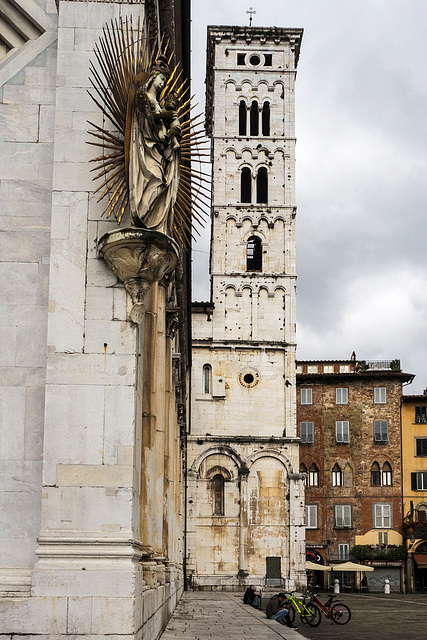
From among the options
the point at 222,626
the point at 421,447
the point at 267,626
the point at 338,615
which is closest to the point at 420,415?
the point at 421,447

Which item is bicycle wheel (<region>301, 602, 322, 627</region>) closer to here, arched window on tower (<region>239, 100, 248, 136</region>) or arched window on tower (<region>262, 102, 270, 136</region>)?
arched window on tower (<region>262, 102, 270, 136</region>)

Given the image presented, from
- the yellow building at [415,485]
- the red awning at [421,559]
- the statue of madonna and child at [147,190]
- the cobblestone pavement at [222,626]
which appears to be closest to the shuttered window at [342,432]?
the yellow building at [415,485]

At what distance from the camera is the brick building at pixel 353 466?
206 feet

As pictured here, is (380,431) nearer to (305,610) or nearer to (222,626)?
(305,610)

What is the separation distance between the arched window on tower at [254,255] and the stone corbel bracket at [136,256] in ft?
136

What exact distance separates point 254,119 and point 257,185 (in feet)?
14.6

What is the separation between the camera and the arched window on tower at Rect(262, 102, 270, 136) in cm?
5331

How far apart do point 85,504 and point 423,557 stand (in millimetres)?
57365

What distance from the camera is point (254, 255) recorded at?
2045 inches

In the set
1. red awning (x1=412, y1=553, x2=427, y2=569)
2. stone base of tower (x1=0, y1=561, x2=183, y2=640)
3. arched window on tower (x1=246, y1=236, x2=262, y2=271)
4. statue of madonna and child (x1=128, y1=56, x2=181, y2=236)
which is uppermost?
arched window on tower (x1=246, y1=236, x2=262, y2=271)

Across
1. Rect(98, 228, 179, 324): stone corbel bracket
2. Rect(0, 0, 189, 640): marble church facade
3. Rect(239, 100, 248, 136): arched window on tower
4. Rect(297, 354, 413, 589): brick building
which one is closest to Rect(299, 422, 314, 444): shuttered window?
Rect(297, 354, 413, 589): brick building

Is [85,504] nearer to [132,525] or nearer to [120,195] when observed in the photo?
[132,525]

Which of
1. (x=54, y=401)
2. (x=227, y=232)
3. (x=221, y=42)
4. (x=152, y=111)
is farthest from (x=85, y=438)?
(x=221, y=42)

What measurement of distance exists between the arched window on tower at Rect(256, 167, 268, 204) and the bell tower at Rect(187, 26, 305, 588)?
0.06 meters
